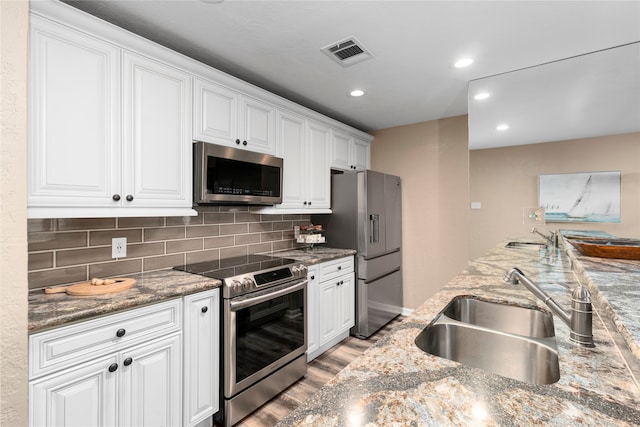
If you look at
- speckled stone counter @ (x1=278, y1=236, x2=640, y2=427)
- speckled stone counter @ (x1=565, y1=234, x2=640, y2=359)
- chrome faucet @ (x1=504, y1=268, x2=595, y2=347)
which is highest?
speckled stone counter @ (x1=565, y1=234, x2=640, y2=359)

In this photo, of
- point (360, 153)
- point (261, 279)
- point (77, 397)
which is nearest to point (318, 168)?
point (360, 153)

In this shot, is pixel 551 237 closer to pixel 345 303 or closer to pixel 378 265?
pixel 378 265

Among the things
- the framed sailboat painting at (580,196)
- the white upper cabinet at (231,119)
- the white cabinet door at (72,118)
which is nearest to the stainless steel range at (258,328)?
the white cabinet door at (72,118)

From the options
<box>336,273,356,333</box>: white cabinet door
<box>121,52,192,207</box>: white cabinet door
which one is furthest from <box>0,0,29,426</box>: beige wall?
<box>336,273,356,333</box>: white cabinet door

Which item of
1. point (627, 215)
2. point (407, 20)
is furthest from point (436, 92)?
point (627, 215)

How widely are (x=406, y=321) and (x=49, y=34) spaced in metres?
2.06

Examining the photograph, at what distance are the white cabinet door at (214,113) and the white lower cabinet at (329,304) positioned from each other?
1.29 metres

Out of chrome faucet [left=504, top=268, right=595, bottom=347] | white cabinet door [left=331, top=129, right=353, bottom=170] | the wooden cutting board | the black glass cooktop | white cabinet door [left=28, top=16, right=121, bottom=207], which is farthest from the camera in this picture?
white cabinet door [left=331, top=129, right=353, bottom=170]

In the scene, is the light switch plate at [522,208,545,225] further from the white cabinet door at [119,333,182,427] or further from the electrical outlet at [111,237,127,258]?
the electrical outlet at [111,237,127,258]

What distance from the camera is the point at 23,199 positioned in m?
1.17

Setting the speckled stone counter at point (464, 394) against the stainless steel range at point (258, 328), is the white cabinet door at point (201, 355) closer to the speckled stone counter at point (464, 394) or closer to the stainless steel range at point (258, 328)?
the stainless steel range at point (258, 328)

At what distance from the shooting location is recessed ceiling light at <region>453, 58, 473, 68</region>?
2.17 m

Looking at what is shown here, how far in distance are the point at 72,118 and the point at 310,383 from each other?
7.55ft

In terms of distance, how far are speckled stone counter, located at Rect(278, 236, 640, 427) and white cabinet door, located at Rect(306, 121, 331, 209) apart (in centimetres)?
215
